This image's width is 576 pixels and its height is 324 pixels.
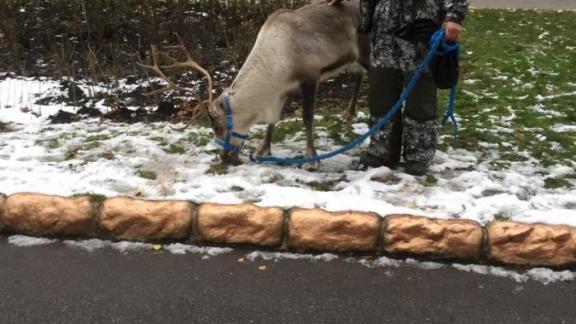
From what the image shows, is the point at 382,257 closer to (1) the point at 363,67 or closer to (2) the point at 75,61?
(1) the point at 363,67

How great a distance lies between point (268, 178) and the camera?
180 inches

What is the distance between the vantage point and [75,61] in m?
7.79

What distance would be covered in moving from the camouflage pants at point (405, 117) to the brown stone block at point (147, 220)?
1776mm

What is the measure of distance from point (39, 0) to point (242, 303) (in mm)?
7585

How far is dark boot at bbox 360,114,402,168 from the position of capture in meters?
4.79

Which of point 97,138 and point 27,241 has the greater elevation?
point 97,138

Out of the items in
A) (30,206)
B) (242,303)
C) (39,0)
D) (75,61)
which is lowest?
(242,303)

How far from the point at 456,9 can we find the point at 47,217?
3.09 meters

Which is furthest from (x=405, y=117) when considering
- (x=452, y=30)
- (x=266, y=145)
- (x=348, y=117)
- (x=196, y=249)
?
(x=196, y=249)

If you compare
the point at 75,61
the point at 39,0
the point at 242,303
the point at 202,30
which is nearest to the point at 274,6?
the point at 202,30

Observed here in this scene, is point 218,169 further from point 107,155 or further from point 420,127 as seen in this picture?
point 420,127

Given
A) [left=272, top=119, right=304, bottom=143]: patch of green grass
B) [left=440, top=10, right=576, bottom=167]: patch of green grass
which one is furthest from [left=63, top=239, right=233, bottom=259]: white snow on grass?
[left=440, top=10, right=576, bottom=167]: patch of green grass

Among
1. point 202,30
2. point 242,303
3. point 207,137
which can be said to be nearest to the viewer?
point 242,303

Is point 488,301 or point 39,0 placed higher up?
point 39,0
